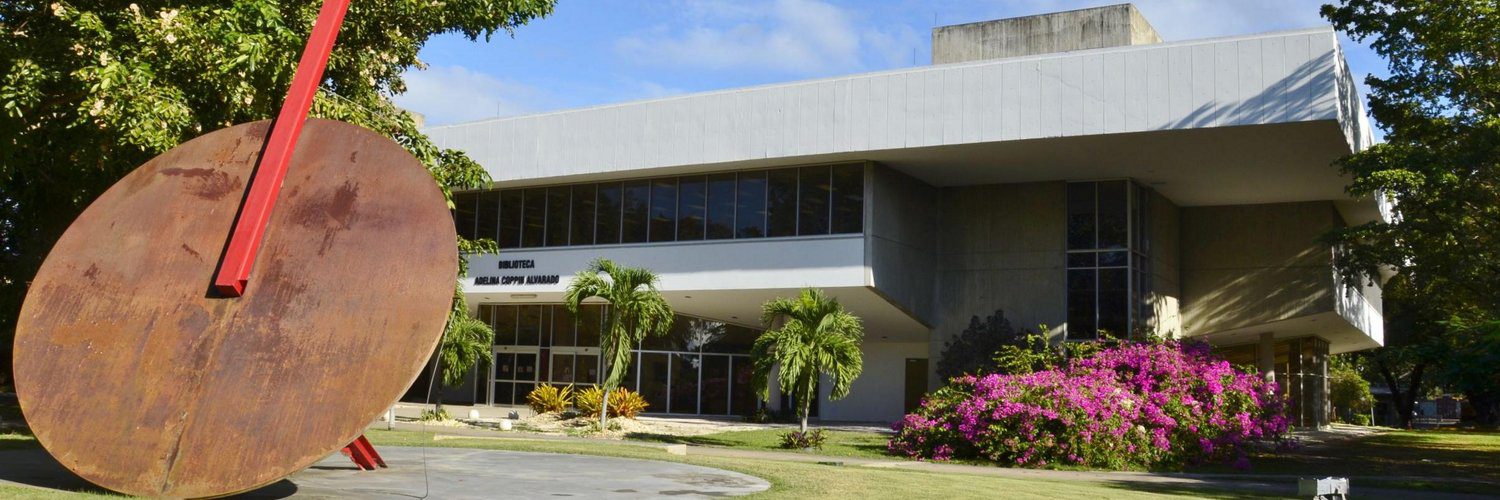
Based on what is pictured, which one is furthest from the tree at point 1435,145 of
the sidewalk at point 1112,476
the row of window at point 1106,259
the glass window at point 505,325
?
the glass window at point 505,325

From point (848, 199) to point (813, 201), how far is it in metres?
0.94

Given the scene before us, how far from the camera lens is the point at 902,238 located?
3056 cm

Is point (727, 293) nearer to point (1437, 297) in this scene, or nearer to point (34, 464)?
point (34, 464)

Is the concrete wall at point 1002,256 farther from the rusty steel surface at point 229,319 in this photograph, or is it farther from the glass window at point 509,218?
the rusty steel surface at point 229,319

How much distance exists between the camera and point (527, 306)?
121ft

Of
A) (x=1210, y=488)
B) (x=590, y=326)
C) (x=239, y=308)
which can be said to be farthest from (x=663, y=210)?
(x=239, y=308)

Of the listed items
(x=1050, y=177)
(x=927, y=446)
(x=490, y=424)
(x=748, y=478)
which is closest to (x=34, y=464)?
(x=748, y=478)

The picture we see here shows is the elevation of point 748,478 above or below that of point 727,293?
below

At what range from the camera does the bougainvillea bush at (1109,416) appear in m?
18.9

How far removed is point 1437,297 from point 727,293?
2673 centimetres

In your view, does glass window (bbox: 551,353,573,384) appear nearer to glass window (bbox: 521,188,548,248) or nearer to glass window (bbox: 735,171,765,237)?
glass window (bbox: 521,188,548,248)

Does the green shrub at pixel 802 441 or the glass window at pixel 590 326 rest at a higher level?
the glass window at pixel 590 326

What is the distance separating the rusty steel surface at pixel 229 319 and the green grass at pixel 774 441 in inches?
498

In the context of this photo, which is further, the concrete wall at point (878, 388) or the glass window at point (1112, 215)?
the concrete wall at point (878, 388)
